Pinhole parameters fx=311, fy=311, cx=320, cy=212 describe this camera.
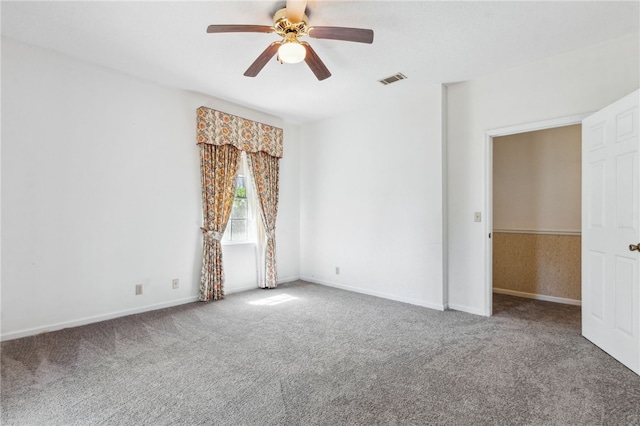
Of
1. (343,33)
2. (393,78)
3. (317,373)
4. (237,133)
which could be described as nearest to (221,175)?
(237,133)

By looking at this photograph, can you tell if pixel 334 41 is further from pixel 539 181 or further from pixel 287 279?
pixel 287 279

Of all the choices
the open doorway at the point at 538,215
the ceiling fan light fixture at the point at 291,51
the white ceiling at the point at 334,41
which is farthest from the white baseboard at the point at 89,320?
the open doorway at the point at 538,215

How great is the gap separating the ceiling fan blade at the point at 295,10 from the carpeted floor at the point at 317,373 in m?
2.63

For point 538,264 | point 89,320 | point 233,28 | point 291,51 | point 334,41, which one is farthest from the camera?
point 538,264

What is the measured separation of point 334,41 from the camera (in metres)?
2.84

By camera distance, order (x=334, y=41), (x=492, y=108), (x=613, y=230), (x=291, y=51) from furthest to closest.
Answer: (x=492, y=108) → (x=334, y=41) → (x=613, y=230) → (x=291, y=51)

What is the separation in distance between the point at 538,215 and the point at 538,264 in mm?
686

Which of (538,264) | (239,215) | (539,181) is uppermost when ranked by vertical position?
(539,181)

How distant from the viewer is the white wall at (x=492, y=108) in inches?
114

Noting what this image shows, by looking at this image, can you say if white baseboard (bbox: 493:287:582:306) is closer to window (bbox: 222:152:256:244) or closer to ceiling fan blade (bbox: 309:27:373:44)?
window (bbox: 222:152:256:244)

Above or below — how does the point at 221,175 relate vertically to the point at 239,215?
above

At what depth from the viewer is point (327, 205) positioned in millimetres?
5188

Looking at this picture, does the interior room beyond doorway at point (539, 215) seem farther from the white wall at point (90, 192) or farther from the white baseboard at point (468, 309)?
the white wall at point (90, 192)

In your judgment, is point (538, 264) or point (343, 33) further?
point (538, 264)
